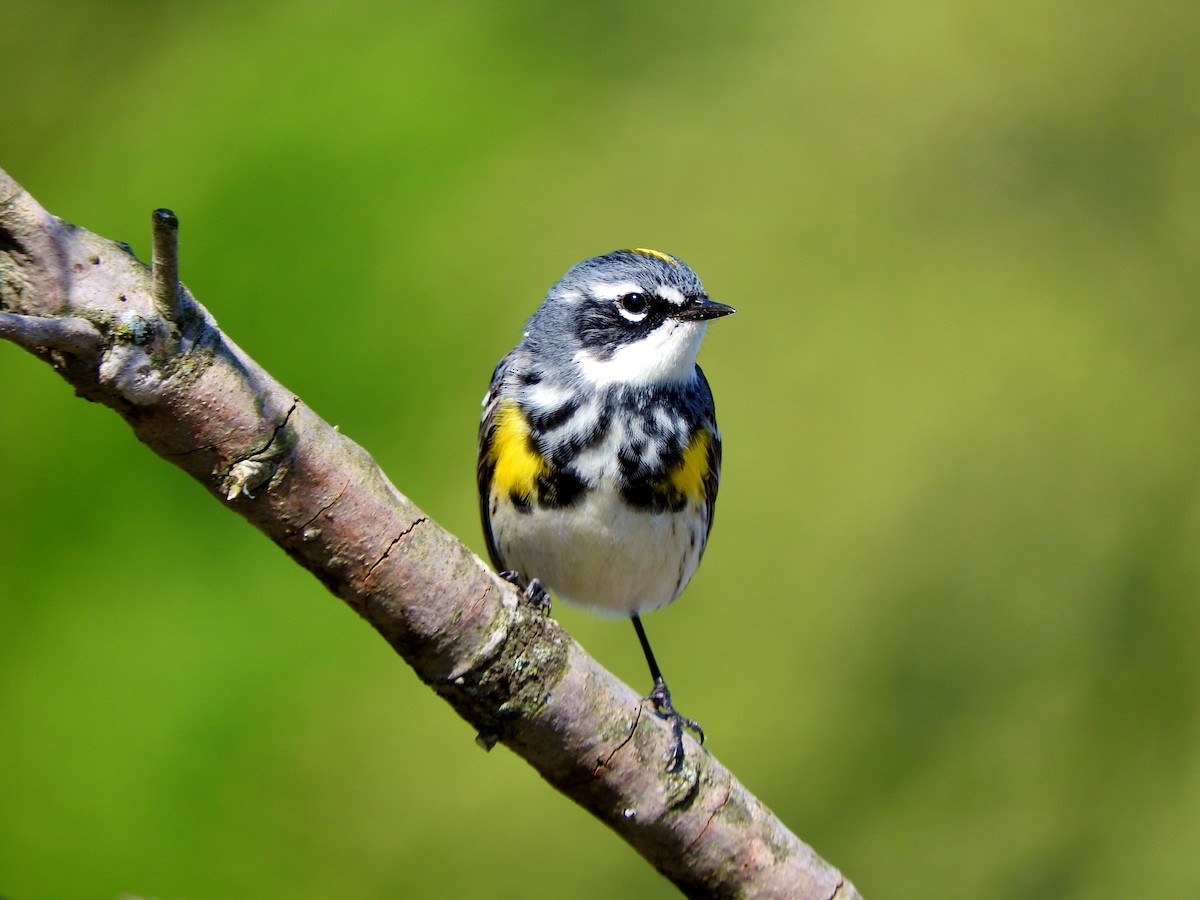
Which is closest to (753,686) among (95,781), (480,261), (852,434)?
(852,434)

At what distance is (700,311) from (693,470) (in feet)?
1.03

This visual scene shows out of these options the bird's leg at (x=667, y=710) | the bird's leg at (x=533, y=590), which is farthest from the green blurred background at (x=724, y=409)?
the bird's leg at (x=533, y=590)

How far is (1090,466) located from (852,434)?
0.67 m

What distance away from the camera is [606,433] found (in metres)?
2.20

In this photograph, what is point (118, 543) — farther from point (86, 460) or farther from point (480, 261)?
point (480, 261)

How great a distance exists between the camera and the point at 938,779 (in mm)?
2855

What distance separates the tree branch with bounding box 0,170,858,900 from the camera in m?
1.19

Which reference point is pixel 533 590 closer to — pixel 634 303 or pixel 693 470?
pixel 693 470

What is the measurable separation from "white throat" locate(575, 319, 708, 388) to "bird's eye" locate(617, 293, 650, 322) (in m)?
0.05

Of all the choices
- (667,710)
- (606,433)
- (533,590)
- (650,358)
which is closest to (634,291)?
(650,358)

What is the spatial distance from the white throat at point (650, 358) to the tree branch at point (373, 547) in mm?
745

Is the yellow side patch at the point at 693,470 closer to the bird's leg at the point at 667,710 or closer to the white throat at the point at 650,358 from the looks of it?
the white throat at the point at 650,358

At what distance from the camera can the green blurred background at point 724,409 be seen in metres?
2.78

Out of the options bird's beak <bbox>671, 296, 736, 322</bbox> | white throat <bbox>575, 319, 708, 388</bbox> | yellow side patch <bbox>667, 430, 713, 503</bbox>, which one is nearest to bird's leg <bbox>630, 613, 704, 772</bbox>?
yellow side patch <bbox>667, 430, 713, 503</bbox>
